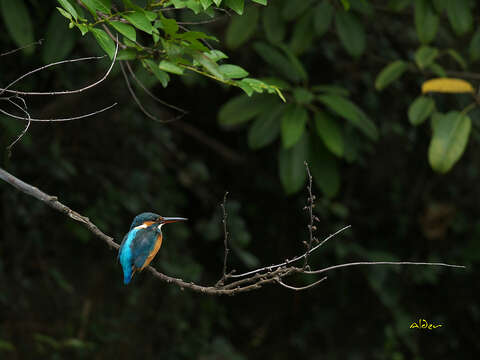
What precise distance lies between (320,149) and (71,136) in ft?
6.05

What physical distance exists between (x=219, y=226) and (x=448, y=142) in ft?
7.19

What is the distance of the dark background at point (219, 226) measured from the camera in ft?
15.1

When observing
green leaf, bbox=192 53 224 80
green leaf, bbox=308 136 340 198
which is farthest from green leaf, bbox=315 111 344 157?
green leaf, bbox=192 53 224 80

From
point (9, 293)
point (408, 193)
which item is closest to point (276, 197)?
point (408, 193)

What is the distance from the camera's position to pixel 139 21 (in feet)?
6.28

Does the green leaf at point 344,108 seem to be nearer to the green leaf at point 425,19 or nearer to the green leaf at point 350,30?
the green leaf at point 350,30

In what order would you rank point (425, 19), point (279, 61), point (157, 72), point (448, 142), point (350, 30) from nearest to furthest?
point (157, 72)
point (448, 142)
point (425, 19)
point (350, 30)
point (279, 61)

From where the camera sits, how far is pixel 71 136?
4727 mm

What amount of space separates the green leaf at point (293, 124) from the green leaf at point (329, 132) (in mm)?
95

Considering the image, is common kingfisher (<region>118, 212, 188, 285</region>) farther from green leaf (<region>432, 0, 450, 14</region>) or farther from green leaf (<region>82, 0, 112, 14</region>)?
green leaf (<region>432, 0, 450, 14</region>)

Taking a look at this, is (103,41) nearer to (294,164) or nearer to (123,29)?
(123,29)

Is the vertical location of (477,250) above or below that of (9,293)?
below

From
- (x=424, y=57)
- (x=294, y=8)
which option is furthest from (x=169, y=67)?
(x=424, y=57)

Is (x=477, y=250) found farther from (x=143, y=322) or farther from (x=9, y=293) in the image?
(x=9, y=293)
